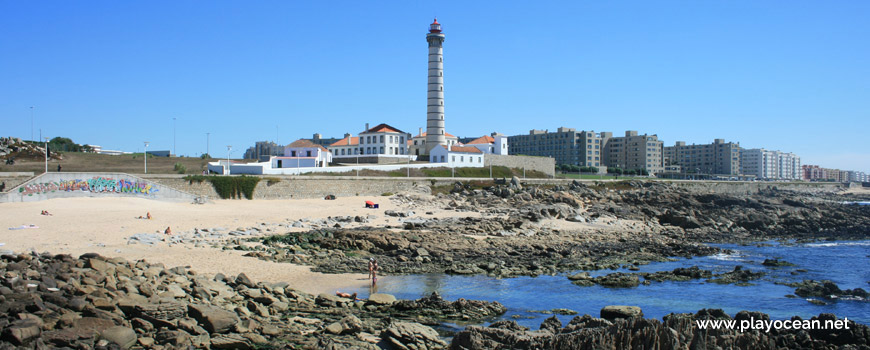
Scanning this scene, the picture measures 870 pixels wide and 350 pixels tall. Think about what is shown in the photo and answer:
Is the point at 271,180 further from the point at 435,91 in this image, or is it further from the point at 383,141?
the point at 435,91

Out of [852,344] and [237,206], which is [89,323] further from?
[237,206]

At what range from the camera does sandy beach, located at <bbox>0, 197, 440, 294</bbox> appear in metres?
16.8

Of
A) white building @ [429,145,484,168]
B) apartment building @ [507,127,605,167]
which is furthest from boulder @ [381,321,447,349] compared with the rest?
apartment building @ [507,127,605,167]

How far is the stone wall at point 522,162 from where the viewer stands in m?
65.4

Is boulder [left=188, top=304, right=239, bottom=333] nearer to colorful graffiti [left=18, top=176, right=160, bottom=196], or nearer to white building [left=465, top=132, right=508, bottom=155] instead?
colorful graffiti [left=18, top=176, right=160, bottom=196]

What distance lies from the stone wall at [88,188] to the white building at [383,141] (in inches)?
1264

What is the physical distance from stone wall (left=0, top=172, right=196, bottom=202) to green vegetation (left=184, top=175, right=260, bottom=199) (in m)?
1.85

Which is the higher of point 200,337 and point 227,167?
point 227,167

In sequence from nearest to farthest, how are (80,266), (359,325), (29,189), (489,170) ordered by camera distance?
(359,325) < (80,266) < (29,189) < (489,170)

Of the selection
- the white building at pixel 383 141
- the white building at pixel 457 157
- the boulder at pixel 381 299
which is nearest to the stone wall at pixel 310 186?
the white building at pixel 457 157

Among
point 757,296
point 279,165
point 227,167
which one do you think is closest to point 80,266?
point 757,296

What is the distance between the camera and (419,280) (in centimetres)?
1716

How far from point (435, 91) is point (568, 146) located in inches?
2066

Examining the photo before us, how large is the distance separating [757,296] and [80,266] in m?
17.1
